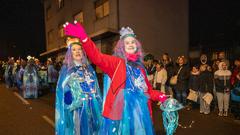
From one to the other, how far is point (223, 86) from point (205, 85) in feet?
1.79

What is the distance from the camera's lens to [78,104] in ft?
14.9

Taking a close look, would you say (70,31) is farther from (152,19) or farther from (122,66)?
(152,19)

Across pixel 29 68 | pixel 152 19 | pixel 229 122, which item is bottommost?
pixel 229 122

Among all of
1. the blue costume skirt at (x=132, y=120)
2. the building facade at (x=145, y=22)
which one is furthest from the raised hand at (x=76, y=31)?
the building facade at (x=145, y=22)

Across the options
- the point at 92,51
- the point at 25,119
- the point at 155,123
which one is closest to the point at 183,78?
the point at 155,123

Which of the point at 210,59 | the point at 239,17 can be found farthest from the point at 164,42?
the point at 239,17

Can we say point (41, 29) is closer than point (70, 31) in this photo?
No

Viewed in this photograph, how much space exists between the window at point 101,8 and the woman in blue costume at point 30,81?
20.8 feet

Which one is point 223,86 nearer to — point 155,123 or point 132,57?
point 155,123

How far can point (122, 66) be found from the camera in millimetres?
3607

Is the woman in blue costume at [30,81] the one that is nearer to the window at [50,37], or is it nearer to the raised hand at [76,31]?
the raised hand at [76,31]

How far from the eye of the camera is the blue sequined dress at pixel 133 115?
3.48 m

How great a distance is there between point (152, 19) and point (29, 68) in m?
7.99

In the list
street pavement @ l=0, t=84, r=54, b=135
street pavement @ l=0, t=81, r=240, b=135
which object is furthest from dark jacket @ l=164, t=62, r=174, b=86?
street pavement @ l=0, t=84, r=54, b=135
